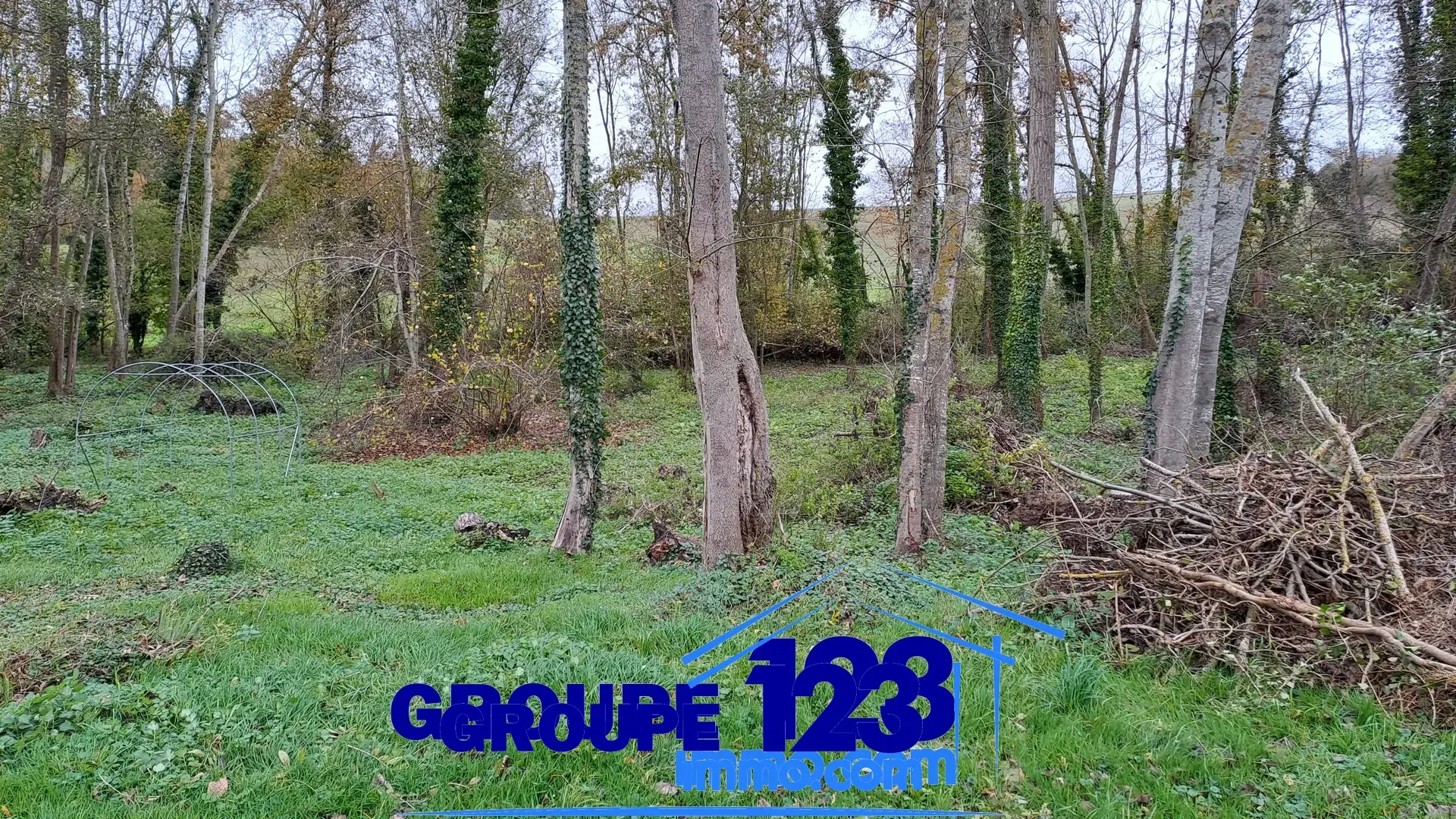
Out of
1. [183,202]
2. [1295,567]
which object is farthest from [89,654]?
[183,202]

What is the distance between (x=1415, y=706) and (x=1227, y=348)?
25.4 feet

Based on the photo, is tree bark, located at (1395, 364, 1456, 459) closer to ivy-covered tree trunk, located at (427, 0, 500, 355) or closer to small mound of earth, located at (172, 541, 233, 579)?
small mound of earth, located at (172, 541, 233, 579)

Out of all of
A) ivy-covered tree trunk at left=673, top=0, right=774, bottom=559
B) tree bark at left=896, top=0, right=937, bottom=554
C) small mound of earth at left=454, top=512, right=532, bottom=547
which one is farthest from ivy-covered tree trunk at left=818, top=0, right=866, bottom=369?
small mound of earth at left=454, top=512, right=532, bottom=547

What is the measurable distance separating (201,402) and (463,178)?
8.92m

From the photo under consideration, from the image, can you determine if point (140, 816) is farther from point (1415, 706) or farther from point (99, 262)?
point (99, 262)

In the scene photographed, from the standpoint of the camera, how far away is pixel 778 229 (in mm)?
23172

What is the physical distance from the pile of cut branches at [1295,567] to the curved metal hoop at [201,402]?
32.9ft

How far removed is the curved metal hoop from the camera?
10805mm

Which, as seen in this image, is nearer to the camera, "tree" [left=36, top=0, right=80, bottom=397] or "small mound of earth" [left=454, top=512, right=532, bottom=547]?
"small mound of earth" [left=454, top=512, right=532, bottom=547]

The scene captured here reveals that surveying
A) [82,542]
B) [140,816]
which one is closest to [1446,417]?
[140,816]

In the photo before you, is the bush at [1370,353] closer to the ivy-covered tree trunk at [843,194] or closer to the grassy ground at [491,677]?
the grassy ground at [491,677]

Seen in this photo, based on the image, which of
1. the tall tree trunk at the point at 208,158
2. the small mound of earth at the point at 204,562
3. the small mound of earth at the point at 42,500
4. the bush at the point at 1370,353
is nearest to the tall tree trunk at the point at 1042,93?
the bush at the point at 1370,353

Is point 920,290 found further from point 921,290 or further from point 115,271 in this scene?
point 115,271

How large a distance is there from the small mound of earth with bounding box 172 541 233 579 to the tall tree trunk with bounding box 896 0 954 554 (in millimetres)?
6182
